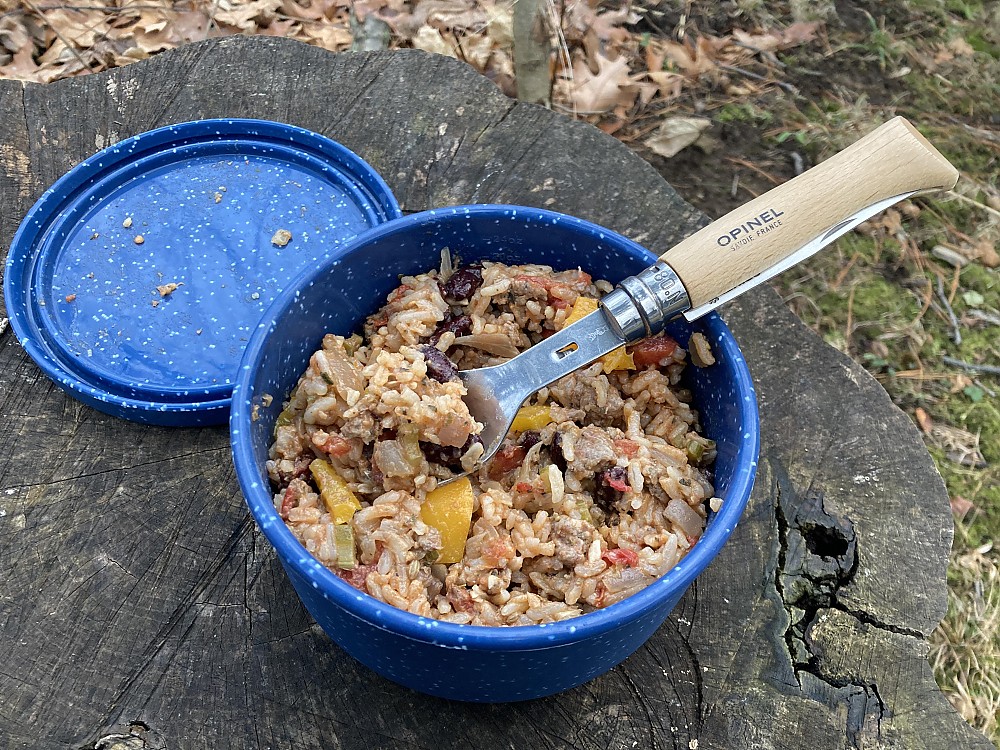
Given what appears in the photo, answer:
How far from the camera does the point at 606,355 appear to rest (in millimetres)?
2271

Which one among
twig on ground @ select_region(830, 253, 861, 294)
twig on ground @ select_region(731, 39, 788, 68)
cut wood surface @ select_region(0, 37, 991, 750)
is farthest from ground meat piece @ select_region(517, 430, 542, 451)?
twig on ground @ select_region(731, 39, 788, 68)

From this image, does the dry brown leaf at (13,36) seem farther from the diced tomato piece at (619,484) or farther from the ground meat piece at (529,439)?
the diced tomato piece at (619,484)

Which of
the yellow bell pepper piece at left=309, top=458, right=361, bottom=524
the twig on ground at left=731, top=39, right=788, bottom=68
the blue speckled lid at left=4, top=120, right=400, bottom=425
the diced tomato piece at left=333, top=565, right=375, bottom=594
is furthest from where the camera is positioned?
the twig on ground at left=731, top=39, right=788, bottom=68

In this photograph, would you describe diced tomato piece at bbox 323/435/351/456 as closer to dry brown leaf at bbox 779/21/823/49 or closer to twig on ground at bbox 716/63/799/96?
twig on ground at bbox 716/63/799/96

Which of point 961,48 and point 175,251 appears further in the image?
point 961,48

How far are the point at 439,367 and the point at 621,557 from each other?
66 centimetres

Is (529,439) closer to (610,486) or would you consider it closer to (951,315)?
(610,486)

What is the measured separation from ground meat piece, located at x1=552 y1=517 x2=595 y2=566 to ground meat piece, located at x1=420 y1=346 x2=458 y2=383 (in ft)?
1.52

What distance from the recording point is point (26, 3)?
Answer: 4758 mm

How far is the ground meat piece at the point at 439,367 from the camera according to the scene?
216cm

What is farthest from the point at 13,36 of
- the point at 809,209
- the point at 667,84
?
the point at 809,209

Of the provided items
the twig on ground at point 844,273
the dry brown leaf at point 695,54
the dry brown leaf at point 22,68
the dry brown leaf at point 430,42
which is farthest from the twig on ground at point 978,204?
the dry brown leaf at point 22,68

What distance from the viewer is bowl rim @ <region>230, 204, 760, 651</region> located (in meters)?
1.68

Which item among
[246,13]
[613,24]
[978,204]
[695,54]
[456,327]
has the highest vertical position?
[456,327]
